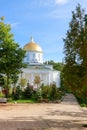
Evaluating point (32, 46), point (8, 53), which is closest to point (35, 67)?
point (32, 46)

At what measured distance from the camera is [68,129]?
584 inches

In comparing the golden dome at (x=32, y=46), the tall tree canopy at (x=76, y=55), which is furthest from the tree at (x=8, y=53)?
the golden dome at (x=32, y=46)

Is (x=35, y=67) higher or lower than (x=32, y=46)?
lower

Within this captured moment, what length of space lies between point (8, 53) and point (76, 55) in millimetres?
25537

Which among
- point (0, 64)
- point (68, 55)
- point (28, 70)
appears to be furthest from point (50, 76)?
point (68, 55)

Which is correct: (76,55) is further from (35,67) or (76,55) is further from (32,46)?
(35,67)

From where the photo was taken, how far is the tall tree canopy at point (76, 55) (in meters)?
17.0

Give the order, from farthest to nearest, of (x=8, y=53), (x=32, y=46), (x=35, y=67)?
(x=35, y=67) < (x=32, y=46) < (x=8, y=53)

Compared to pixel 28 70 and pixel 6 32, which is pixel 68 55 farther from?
pixel 28 70

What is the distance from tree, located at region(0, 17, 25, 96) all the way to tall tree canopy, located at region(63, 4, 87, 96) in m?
24.3

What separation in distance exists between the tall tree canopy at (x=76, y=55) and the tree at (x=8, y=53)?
24.3 metres

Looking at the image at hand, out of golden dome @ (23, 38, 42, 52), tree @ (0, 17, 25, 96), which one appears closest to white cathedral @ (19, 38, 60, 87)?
golden dome @ (23, 38, 42, 52)

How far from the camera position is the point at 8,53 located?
139 feet

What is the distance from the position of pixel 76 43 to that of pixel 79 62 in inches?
38.3
